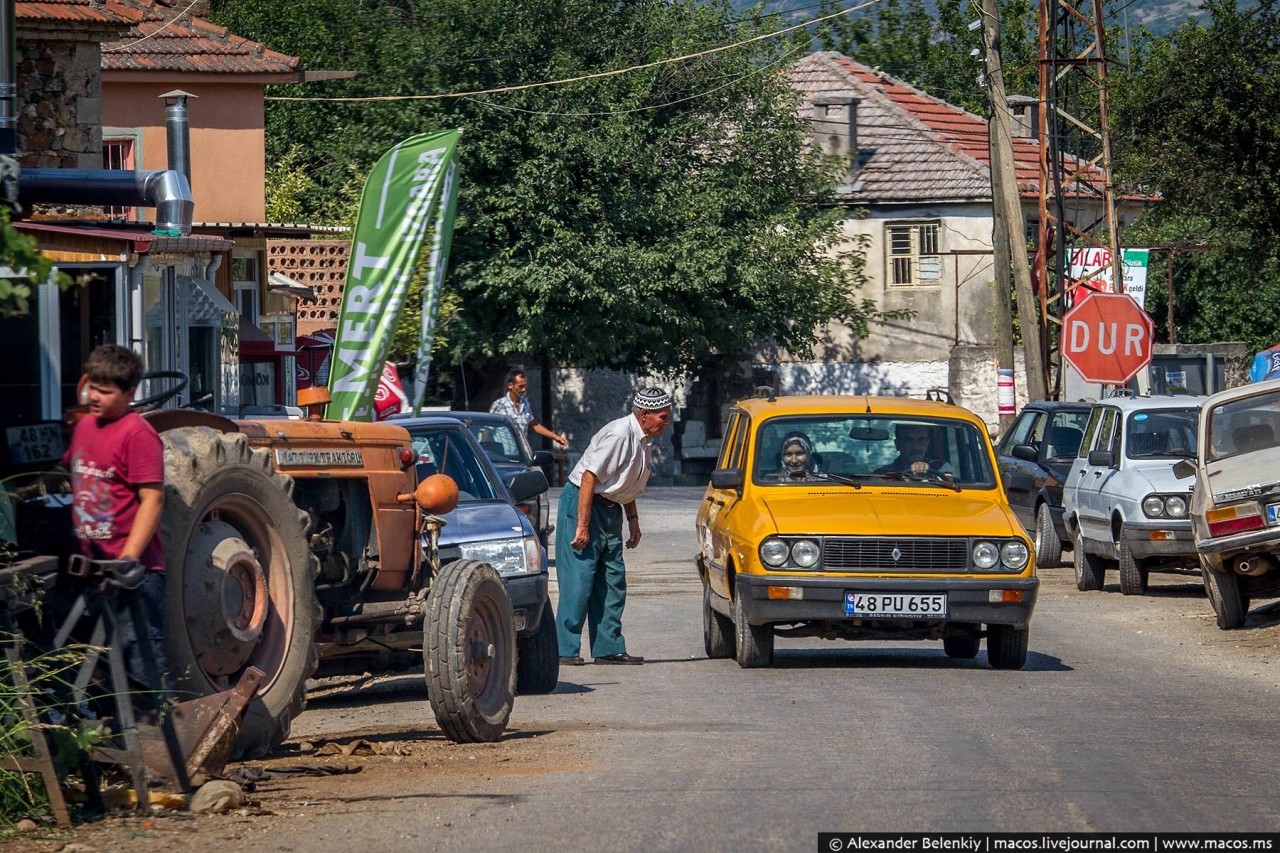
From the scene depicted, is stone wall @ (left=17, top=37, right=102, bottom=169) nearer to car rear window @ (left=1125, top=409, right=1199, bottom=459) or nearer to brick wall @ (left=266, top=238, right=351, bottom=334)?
brick wall @ (left=266, top=238, right=351, bottom=334)

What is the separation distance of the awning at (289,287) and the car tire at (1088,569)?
15.5 meters

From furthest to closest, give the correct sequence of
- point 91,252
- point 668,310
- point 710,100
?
point 710,100, point 668,310, point 91,252

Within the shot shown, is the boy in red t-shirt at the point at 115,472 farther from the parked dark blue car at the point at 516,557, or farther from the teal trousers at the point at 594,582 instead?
the teal trousers at the point at 594,582

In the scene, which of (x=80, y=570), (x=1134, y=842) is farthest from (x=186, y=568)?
(x=1134, y=842)

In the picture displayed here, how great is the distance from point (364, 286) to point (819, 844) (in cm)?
1229

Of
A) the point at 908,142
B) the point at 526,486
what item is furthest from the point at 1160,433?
the point at 908,142

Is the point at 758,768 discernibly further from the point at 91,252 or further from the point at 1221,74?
the point at 1221,74

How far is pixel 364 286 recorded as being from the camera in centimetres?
1794

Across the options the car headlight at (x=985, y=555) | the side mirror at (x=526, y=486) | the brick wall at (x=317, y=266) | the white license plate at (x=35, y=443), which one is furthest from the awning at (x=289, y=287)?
the white license plate at (x=35, y=443)

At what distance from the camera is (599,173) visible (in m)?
39.0

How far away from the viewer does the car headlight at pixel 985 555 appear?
1204cm

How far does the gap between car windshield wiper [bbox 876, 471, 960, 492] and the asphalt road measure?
1.26 m

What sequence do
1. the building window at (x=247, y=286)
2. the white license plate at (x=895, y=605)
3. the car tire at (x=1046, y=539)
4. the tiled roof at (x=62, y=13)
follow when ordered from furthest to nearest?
the building window at (x=247, y=286) → the car tire at (x=1046, y=539) → the tiled roof at (x=62, y=13) → the white license plate at (x=895, y=605)

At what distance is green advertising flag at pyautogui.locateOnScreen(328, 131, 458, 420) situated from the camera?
17516mm
